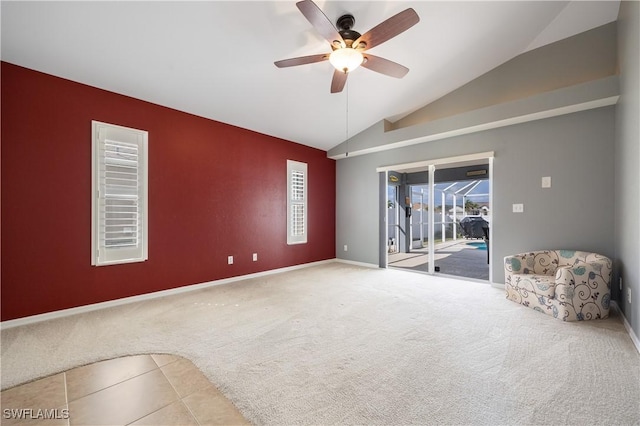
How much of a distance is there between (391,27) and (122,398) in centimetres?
338

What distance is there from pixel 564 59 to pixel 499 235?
104 inches

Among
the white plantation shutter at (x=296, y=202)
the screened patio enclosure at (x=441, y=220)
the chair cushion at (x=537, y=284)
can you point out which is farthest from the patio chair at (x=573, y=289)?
the white plantation shutter at (x=296, y=202)

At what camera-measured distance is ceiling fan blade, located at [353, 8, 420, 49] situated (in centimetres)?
206

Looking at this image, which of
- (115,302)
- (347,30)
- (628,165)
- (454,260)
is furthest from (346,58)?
(454,260)

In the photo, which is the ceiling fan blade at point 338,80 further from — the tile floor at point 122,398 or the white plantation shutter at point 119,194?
the tile floor at point 122,398

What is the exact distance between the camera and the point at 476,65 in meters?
4.12

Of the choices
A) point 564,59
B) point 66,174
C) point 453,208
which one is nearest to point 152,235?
point 66,174

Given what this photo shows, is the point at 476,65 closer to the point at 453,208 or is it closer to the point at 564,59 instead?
the point at 564,59

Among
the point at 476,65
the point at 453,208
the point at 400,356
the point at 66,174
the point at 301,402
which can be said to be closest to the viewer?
the point at 301,402

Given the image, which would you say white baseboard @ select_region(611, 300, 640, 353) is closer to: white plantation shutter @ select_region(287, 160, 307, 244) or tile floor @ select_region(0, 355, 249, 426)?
tile floor @ select_region(0, 355, 249, 426)

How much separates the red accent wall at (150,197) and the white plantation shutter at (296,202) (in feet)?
0.48

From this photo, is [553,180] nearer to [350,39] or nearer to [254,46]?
[350,39]

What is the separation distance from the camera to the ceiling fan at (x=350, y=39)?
2070 mm

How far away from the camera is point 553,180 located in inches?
148
